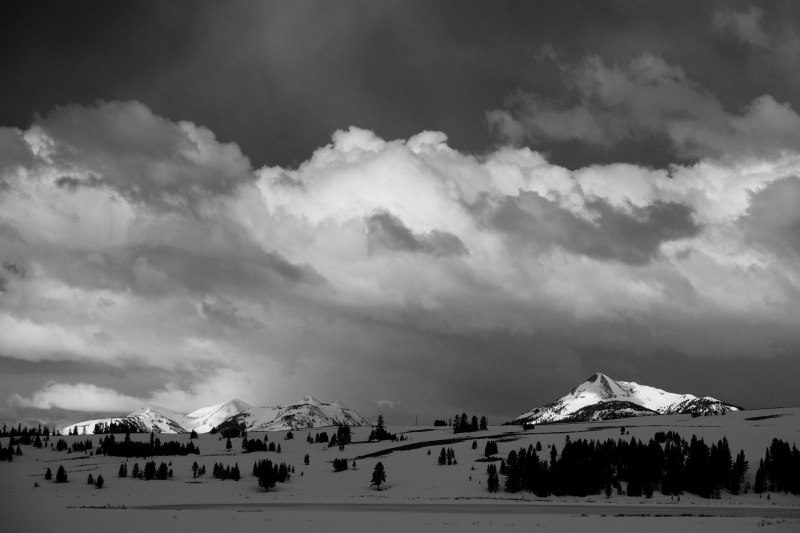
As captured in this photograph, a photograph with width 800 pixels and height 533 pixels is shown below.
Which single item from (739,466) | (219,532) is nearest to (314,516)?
(219,532)

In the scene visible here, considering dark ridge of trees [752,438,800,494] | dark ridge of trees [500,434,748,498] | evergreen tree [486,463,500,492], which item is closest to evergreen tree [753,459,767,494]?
dark ridge of trees [752,438,800,494]

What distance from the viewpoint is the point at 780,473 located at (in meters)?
153

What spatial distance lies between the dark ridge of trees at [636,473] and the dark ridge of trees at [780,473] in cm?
377

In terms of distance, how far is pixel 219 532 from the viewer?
71750mm

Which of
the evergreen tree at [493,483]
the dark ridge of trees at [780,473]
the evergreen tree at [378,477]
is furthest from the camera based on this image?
the evergreen tree at [378,477]

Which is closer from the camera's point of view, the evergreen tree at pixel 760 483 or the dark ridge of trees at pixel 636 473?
the evergreen tree at pixel 760 483

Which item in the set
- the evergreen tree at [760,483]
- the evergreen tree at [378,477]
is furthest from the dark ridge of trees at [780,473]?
the evergreen tree at [378,477]

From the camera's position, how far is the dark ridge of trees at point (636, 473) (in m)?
153

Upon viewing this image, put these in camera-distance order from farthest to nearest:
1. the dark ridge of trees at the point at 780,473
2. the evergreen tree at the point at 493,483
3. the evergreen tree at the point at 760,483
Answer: the evergreen tree at the point at 493,483
the evergreen tree at the point at 760,483
the dark ridge of trees at the point at 780,473

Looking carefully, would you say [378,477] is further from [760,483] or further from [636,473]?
[760,483]

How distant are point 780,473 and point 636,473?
88.8ft

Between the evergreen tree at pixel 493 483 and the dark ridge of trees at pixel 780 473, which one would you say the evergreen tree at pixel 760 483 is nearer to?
the dark ridge of trees at pixel 780 473

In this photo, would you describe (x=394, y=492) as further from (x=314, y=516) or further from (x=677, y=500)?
(x=314, y=516)

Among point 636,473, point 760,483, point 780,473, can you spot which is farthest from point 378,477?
point 780,473
